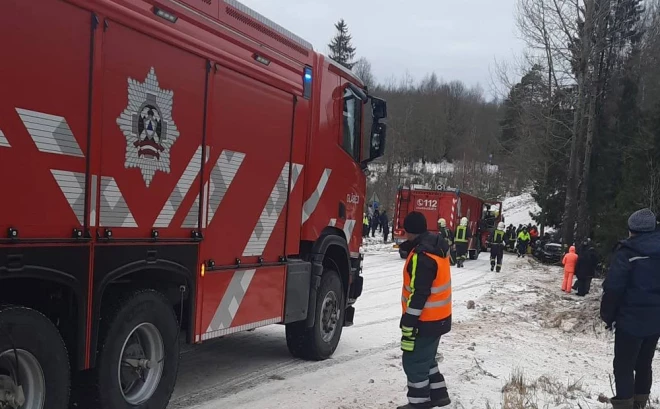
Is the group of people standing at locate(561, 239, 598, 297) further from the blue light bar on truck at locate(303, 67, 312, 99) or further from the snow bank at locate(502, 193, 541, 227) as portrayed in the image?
the snow bank at locate(502, 193, 541, 227)

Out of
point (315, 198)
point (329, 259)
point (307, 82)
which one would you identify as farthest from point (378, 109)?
point (329, 259)

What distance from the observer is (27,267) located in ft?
11.2

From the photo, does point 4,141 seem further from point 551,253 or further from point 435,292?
point 551,253

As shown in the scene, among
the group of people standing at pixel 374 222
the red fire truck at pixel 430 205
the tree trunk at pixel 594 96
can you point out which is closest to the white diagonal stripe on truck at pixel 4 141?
the red fire truck at pixel 430 205

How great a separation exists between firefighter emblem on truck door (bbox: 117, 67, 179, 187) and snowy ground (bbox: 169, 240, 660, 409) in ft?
7.42

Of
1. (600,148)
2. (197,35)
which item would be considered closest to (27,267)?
(197,35)

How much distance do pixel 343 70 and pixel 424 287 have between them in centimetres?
365

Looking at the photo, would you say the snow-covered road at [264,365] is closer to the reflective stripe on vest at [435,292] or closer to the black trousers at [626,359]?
the reflective stripe on vest at [435,292]

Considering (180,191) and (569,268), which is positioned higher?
(180,191)

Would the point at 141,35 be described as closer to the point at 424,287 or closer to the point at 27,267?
the point at 27,267

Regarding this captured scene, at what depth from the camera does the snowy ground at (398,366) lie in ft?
18.8

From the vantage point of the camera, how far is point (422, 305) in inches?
196

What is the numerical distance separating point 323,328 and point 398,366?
1.02m

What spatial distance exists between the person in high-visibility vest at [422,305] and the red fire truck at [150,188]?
1.62 meters
